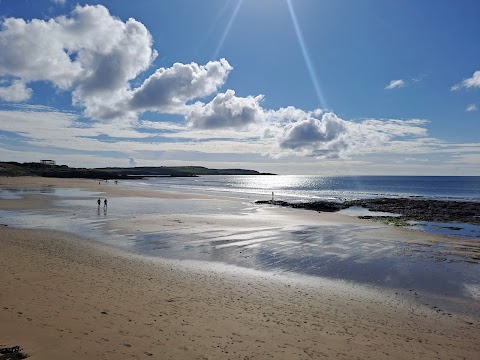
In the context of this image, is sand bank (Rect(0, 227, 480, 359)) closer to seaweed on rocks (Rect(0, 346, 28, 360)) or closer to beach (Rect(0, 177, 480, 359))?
beach (Rect(0, 177, 480, 359))

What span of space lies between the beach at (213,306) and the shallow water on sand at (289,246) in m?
0.22

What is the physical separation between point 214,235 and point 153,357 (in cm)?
1910

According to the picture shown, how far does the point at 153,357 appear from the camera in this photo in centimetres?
865

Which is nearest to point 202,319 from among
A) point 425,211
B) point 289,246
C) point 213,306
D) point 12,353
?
point 213,306

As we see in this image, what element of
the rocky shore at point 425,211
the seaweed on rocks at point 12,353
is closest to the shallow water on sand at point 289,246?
the seaweed on rocks at point 12,353

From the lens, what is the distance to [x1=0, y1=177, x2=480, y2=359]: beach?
9.41m

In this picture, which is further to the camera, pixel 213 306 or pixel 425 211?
pixel 425 211

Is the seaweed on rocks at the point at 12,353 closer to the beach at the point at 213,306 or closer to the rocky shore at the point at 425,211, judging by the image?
the beach at the point at 213,306

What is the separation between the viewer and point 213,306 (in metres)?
12.5

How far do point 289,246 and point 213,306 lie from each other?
503 inches

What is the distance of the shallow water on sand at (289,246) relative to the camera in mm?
17766

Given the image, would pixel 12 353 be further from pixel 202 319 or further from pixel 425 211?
pixel 425 211

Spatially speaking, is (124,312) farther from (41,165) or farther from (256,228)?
(41,165)

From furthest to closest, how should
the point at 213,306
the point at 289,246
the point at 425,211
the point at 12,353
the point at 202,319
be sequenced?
1. the point at 425,211
2. the point at 289,246
3. the point at 213,306
4. the point at 202,319
5. the point at 12,353
